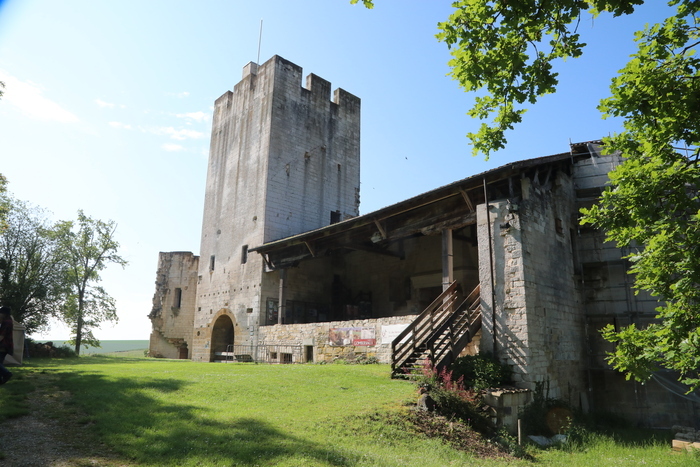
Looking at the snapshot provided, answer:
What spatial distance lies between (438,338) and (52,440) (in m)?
7.27

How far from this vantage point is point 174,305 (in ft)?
92.5

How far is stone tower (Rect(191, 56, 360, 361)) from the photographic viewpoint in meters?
21.3

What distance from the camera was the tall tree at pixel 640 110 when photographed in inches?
217

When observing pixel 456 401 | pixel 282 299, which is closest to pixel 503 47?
pixel 456 401

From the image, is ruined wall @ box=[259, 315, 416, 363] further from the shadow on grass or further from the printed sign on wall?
the shadow on grass

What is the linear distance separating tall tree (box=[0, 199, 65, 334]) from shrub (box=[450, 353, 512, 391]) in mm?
20808

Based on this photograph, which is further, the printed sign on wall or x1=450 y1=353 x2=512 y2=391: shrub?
the printed sign on wall

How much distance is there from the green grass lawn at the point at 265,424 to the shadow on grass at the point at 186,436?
0.04ft

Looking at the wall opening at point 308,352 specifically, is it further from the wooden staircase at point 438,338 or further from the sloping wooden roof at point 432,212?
the wooden staircase at point 438,338

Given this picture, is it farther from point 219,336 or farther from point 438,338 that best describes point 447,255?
point 219,336

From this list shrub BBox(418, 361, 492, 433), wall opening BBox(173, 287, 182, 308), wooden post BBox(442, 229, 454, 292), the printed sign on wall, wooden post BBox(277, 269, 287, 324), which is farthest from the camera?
wall opening BBox(173, 287, 182, 308)

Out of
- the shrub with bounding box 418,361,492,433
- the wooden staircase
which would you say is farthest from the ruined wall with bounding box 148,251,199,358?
the shrub with bounding box 418,361,492,433

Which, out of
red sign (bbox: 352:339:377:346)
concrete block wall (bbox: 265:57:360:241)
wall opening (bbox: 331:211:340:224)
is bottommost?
red sign (bbox: 352:339:377:346)

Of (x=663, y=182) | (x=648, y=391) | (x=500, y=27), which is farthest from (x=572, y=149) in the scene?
(x=500, y=27)
